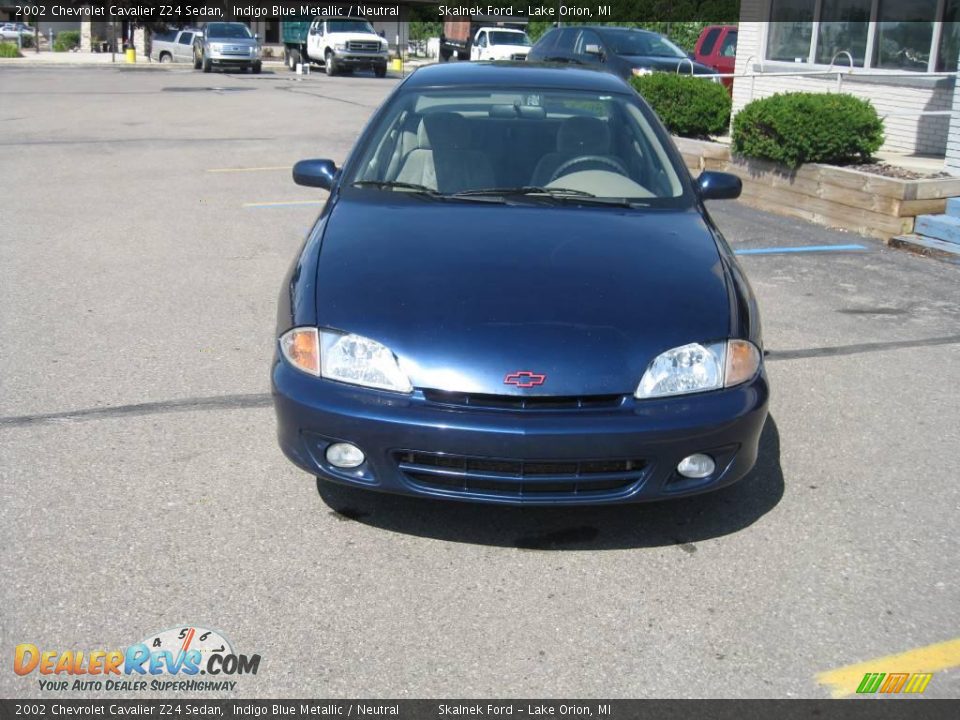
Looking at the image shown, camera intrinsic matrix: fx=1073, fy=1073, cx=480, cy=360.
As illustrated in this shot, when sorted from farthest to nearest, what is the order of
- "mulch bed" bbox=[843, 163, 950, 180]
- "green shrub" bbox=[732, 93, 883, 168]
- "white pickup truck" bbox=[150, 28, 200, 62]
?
"white pickup truck" bbox=[150, 28, 200, 62], "green shrub" bbox=[732, 93, 883, 168], "mulch bed" bbox=[843, 163, 950, 180]

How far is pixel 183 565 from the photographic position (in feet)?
11.8

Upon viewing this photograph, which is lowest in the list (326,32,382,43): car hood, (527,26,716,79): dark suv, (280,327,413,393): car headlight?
(280,327,413,393): car headlight

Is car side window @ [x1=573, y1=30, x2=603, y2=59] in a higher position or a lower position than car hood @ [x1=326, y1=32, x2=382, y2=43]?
lower

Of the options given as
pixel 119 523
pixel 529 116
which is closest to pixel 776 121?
pixel 529 116

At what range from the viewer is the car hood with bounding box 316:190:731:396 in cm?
353

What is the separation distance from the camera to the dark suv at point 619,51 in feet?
56.5

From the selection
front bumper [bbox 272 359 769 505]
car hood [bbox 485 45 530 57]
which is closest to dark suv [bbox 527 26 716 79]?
car hood [bbox 485 45 530 57]

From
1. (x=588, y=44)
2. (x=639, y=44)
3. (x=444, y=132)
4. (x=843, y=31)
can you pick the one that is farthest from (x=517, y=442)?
(x=639, y=44)

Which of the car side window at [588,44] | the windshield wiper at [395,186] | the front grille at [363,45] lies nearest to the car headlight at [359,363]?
the windshield wiper at [395,186]

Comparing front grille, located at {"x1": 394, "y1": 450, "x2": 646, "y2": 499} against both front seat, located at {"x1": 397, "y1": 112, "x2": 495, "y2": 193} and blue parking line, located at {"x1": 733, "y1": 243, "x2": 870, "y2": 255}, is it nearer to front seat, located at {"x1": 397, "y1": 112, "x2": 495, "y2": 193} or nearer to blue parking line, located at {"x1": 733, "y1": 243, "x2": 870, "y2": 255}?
front seat, located at {"x1": 397, "y1": 112, "x2": 495, "y2": 193}

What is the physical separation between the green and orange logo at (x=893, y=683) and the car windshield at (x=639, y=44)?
15.8m

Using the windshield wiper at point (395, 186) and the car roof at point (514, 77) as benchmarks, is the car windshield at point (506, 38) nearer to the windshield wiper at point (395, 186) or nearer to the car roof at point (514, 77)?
the car roof at point (514, 77)

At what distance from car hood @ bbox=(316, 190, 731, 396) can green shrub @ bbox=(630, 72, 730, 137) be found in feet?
30.3

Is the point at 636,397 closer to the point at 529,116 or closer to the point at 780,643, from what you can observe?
the point at 780,643
